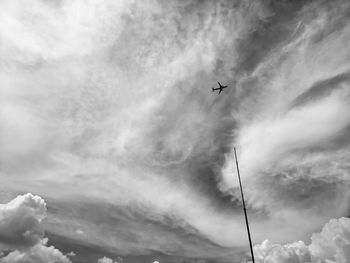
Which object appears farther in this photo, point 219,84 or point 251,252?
point 219,84

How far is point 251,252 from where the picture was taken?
35250mm

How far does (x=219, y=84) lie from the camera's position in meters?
111

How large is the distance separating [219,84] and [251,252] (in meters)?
83.1

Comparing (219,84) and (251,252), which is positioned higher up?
(219,84)
